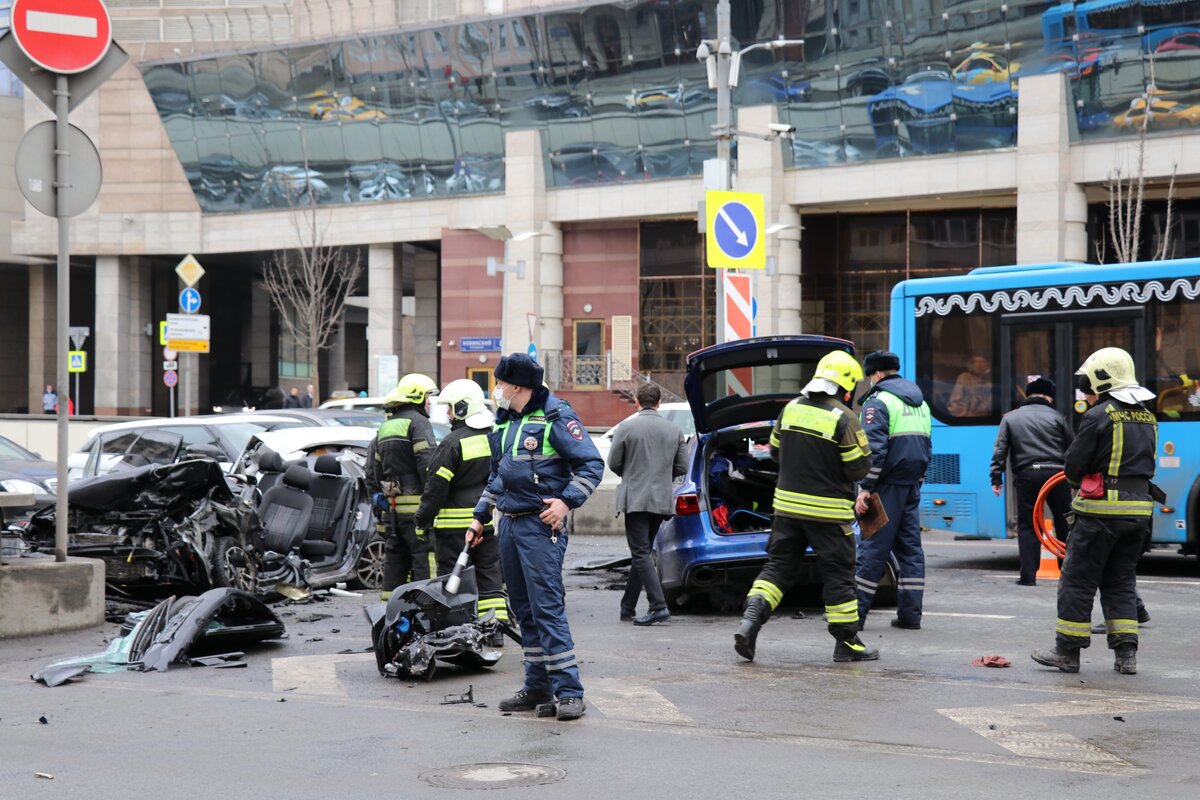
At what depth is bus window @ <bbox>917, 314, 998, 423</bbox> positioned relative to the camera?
1505cm

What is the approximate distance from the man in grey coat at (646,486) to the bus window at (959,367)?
4.80m

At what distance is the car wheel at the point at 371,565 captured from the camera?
1327 cm

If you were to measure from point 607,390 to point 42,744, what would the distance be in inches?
1490

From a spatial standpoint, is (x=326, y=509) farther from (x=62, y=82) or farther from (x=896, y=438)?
(x=896, y=438)

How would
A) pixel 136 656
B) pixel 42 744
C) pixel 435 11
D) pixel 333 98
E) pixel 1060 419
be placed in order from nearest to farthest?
1. pixel 42 744
2. pixel 136 656
3. pixel 1060 419
4. pixel 333 98
5. pixel 435 11

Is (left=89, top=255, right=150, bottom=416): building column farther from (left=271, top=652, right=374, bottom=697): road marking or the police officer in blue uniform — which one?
the police officer in blue uniform

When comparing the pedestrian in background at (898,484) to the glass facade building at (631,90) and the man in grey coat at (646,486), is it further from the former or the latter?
the glass facade building at (631,90)


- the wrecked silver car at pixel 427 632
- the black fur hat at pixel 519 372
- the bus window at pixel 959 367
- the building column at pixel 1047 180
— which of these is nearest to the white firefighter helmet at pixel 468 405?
the wrecked silver car at pixel 427 632

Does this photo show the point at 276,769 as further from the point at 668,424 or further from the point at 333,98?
the point at 333,98

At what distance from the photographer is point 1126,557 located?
8.56 meters

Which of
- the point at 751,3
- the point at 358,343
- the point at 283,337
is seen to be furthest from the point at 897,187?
the point at 358,343

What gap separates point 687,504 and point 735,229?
724cm

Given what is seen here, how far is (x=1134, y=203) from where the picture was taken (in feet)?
122

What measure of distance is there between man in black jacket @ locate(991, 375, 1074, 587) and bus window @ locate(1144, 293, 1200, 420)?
3.82 ft
